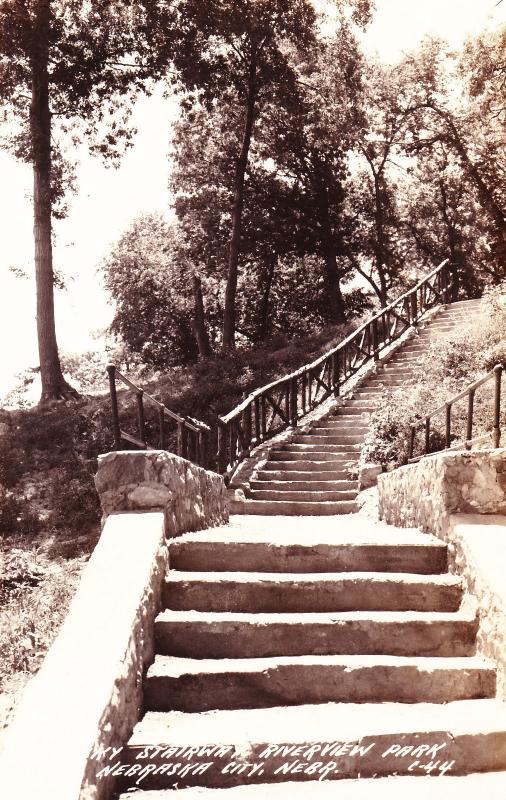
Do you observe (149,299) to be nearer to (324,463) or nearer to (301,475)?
(324,463)

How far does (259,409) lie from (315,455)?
7.94ft

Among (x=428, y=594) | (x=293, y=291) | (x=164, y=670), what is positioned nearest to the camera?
(x=164, y=670)

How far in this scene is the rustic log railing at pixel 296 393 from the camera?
404 inches

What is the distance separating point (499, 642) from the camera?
141 inches

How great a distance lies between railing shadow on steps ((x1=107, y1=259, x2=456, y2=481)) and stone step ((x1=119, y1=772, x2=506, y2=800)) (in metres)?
2.32

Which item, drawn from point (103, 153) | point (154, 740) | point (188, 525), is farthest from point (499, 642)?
point (103, 153)

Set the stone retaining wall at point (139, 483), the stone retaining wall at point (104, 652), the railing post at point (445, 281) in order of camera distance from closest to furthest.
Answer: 1. the stone retaining wall at point (104, 652)
2. the stone retaining wall at point (139, 483)
3. the railing post at point (445, 281)

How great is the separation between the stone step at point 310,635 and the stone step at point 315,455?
22.3 ft

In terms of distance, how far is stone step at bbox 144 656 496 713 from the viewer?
137 inches

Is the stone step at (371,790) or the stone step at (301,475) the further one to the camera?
the stone step at (301,475)

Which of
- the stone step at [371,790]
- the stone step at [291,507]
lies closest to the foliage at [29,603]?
the stone step at [291,507]

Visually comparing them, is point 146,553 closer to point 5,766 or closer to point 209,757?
point 209,757

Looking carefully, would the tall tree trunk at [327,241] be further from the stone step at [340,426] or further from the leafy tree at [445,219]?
the stone step at [340,426]

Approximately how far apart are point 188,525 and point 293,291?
23.9 meters
